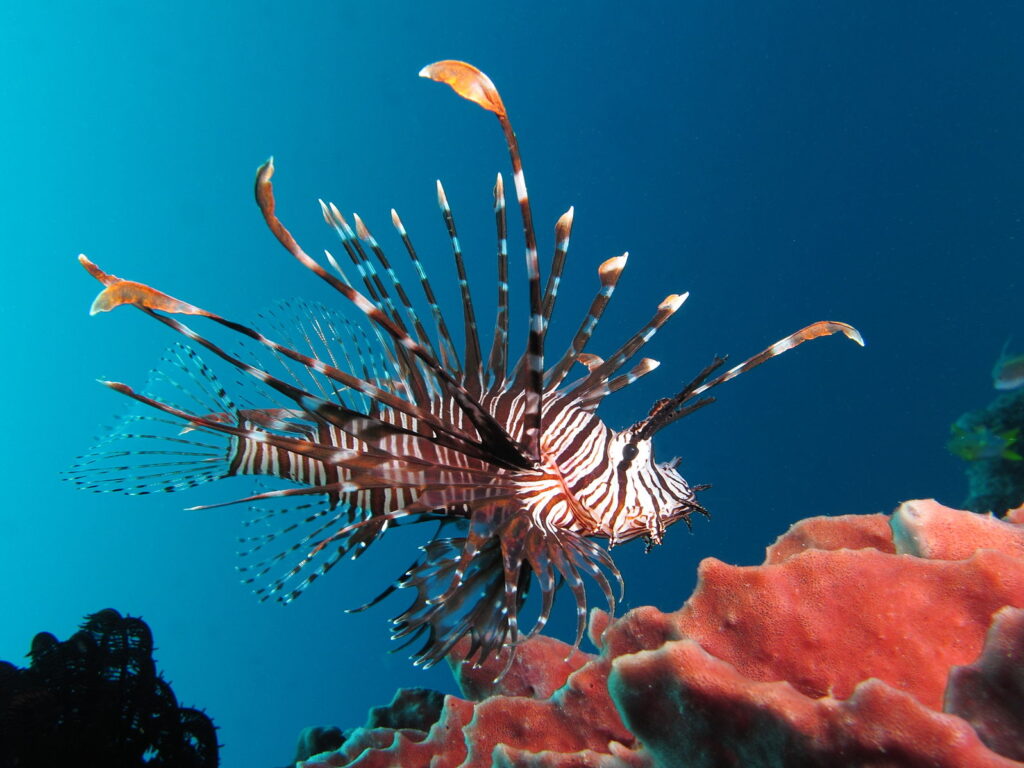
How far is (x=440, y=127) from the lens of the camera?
39.5m

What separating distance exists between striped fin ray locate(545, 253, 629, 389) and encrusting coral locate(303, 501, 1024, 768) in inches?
46.8

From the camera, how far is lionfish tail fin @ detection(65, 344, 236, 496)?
336 cm

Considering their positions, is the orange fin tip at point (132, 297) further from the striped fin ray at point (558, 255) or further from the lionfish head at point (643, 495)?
the lionfish head at point (643, 495)

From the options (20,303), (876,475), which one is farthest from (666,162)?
(20,303)

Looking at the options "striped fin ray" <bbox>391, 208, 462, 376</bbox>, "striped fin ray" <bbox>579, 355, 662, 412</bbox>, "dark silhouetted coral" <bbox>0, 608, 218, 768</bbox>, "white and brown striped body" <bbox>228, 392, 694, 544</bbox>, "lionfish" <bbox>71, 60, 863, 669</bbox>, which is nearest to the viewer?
"lionfish" <bbox>71, 60, 863, 669</bbox>

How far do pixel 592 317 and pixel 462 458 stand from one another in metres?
0.90

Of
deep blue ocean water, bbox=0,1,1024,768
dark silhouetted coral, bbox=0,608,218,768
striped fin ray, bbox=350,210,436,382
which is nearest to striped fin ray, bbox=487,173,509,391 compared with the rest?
striped fin ray, bbox=350,210,436,382

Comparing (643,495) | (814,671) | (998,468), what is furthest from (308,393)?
(998,468)

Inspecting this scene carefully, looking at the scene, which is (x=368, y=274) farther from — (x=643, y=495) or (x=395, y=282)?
(x=643, y=495)

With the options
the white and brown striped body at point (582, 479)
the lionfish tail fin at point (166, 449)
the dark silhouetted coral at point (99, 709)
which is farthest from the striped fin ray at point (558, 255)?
the dark silhouetted coral at point (99, 709)

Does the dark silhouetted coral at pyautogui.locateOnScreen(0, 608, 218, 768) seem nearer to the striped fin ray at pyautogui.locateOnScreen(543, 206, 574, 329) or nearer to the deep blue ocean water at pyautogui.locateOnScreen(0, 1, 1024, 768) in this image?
the striped fin ray at pyautogui.locateOnScreen(543, 206, 574, 329)

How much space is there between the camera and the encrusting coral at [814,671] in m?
1.34

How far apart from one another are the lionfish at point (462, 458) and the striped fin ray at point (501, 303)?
0.4 inches

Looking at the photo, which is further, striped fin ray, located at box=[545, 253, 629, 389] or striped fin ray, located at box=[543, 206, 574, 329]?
striped fin ray, located at box=[545, 253, 629, 389]
